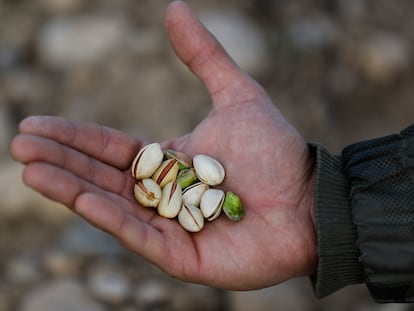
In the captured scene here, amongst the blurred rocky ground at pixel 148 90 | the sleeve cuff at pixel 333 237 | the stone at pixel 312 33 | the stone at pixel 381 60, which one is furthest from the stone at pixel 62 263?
the stone at pixel 381 60

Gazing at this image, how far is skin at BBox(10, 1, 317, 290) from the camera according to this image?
3.78 feet

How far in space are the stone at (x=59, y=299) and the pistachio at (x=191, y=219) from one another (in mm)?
749

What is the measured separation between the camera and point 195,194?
1.43 meters

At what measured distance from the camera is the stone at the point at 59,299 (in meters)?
1.91

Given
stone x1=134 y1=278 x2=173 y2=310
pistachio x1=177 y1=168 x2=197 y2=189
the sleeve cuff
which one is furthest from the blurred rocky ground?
the sleeve cuff

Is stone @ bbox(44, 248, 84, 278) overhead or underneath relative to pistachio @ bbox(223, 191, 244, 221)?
underneath

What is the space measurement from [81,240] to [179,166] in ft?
2.81

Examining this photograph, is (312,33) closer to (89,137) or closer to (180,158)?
(180,158)

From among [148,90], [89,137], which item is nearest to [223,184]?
[89,137]

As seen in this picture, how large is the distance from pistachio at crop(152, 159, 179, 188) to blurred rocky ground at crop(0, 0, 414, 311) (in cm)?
67

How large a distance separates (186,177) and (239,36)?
1.40m

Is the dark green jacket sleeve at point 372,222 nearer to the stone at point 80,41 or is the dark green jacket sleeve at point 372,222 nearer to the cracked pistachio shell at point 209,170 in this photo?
the cracked pistachio shell at point 209,170

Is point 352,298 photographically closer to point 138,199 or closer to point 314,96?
point 314,96

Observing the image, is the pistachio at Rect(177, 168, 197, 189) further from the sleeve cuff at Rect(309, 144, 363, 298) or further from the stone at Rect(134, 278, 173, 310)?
the stone at Rect(134, 278, 173, 310)
